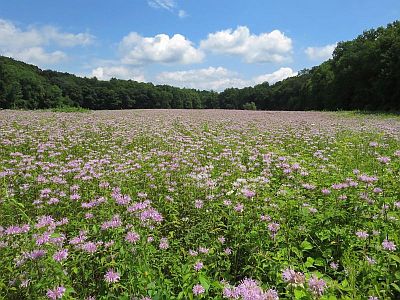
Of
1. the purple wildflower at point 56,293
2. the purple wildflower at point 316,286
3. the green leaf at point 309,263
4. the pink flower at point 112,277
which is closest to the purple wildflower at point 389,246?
the green leaf at point 309,263

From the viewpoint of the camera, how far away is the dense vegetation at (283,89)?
4676 centimetres

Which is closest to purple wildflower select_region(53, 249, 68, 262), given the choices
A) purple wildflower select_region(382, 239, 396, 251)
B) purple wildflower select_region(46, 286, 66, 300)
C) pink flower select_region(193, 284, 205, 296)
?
purple wildflower select_region(46, 286, 66, 300)

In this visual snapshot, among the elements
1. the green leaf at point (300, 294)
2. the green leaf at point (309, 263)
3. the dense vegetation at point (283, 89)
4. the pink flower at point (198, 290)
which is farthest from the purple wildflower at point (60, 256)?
the dense vegetation at point (283, 89)

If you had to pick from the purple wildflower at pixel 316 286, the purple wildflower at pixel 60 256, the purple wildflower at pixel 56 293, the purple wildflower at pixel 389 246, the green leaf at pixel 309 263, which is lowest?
the green leaf at pixel 309 263

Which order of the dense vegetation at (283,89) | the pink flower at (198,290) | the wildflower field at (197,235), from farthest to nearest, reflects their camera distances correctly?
the dense vegetation at (283,89) → the wildflower field at (197,235) → the pink flower at (198,290)

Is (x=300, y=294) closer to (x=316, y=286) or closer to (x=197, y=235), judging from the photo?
(x=316, y=286)

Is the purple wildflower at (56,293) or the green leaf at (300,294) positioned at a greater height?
the green leaf at (300,294)

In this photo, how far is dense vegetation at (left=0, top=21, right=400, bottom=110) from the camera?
153 ft

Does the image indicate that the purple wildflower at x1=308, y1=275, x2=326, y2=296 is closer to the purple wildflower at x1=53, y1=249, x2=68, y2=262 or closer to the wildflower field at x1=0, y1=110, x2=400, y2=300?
the wildflower field at x1=0, y1=110, x2=400, y2=300

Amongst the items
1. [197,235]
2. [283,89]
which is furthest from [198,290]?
[283,89]

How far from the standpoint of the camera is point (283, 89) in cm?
11338

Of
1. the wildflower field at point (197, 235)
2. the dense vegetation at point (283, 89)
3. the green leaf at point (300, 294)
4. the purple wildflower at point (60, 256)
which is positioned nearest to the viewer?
the green leaf at point (300, 294)

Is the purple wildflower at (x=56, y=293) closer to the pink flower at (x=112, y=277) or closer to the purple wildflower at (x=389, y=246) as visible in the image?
the pink flower at (x=112, y=277)

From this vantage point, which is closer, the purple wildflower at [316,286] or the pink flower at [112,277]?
A: the purple wildflower at [316,286]
